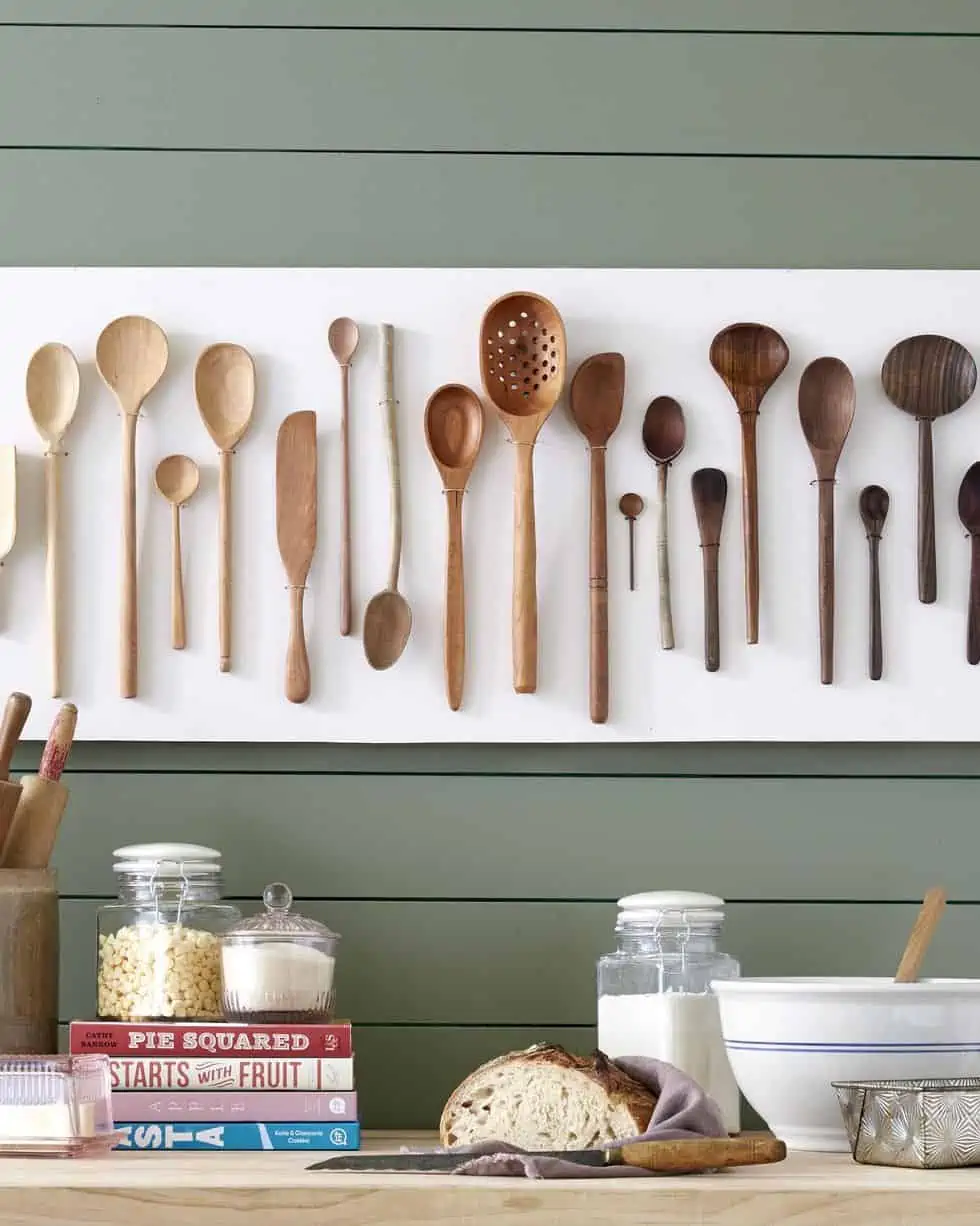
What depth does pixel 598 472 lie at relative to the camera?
61.2 inches

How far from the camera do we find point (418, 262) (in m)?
1.60

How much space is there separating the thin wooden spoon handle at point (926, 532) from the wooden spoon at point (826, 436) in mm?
85

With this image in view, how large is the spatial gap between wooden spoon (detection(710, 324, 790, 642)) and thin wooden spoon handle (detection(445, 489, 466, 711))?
0.28m

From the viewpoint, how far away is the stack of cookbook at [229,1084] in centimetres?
124

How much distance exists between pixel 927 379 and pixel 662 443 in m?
0.27

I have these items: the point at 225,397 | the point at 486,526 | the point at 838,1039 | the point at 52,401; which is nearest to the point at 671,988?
the point at 838,1039

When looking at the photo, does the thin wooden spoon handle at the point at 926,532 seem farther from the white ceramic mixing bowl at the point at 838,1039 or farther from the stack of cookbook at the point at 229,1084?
the stack of cookbook at the point at 229,1084

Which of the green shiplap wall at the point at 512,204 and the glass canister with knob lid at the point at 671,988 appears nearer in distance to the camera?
the glass canister with knob lid at the point at 671,988

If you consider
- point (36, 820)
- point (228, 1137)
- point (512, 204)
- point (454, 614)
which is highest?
point (512, 204)

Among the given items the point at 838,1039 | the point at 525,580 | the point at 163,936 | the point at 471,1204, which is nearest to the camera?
the point at 471,1204

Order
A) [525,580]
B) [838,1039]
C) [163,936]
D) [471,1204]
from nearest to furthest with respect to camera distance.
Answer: [471,1204] → [838,1039] → [163,936] → [525,580]

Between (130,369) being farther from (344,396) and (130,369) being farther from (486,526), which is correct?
(486,526)

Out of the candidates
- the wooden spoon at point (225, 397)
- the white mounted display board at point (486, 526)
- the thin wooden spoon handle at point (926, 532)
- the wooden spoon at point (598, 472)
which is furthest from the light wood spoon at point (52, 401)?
the thin wooden spoon handle at point (926, 532)

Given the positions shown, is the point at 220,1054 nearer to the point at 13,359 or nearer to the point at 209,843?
the point at 209,843
